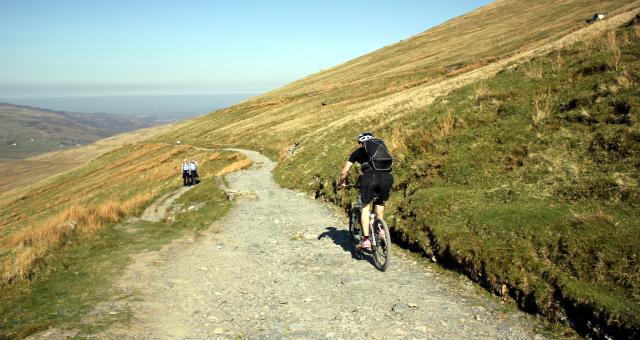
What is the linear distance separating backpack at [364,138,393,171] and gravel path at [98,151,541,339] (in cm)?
277

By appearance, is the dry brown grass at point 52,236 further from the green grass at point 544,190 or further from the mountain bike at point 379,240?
the green grass at point 544,190

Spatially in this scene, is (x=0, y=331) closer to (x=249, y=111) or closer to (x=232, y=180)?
(x=232, y=180)

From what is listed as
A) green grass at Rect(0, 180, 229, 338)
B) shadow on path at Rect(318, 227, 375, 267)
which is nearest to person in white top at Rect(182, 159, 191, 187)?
green grass at Rect(0, 180, 229, 338)

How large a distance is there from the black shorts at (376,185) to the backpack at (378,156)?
0.61 feet

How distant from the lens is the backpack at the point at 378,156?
10180mm

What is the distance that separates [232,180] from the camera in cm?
3225

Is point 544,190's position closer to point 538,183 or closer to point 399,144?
point 538,183

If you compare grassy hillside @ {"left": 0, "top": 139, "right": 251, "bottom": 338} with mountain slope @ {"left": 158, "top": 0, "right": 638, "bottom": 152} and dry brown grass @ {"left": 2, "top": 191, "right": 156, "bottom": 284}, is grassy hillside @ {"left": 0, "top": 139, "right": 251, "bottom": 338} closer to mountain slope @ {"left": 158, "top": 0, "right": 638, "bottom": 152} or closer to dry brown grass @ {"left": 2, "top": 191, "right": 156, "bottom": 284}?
dry brown grass @ {"left": 2, "top": 191, "right": 156, "bottom": 284}

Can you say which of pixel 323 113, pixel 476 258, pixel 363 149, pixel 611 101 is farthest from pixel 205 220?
pixel 323 113

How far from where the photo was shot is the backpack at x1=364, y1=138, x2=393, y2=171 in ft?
33.4

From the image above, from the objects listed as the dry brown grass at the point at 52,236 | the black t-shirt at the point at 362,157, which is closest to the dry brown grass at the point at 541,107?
the black t-shirt at the point at 362,157

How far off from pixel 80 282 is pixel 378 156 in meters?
8.39

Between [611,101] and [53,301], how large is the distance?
1756cm

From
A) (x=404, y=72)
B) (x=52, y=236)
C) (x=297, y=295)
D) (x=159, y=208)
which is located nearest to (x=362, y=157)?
(x=297, y=295)
